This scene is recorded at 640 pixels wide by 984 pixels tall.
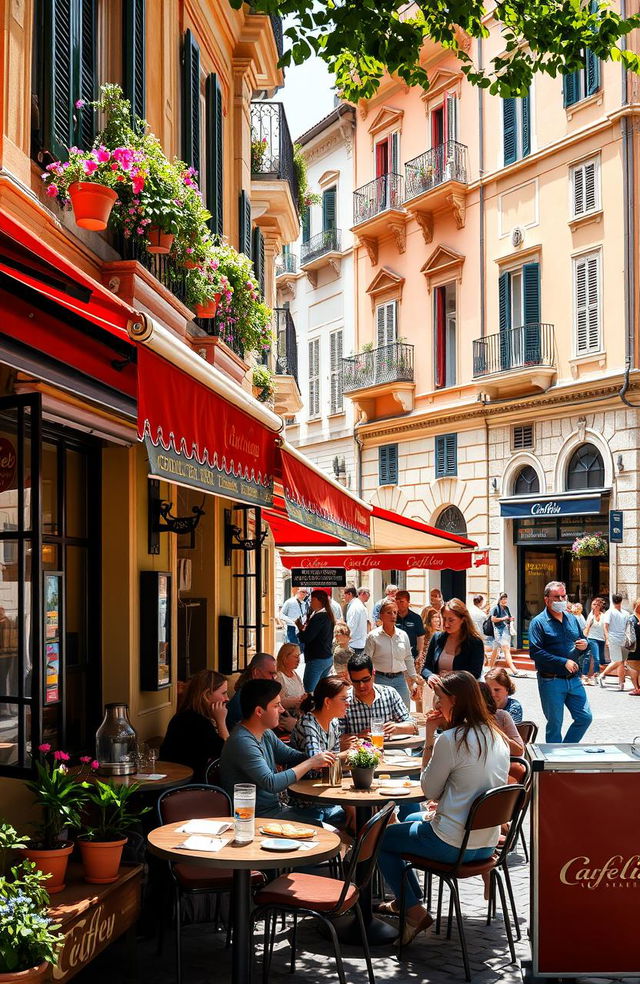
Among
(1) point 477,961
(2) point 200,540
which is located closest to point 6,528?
(1) point 477,961

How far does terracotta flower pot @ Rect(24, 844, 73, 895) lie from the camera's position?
512 cm

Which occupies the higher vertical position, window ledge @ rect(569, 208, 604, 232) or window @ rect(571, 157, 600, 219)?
window @ rect(571, 157, 600, 219)

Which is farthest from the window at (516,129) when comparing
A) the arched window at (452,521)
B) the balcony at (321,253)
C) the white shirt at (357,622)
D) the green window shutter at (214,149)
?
the green window shutter at (214,149)

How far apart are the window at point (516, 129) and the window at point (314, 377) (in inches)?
420

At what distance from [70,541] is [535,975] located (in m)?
3.94

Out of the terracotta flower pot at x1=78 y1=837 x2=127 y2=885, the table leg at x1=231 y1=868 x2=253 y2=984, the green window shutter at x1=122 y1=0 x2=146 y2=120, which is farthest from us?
the green window shutter at x1=122 y1=0 x2=146 y2=120

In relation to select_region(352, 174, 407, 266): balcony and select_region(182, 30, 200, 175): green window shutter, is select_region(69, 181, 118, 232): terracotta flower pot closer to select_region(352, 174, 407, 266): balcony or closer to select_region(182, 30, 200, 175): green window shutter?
select_region(182, 30, 200, 175): green window shutter

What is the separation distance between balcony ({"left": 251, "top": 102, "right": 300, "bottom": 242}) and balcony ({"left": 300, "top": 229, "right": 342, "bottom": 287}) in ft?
53.0

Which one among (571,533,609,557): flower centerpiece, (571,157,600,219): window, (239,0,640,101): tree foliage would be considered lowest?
(571,533,609,557): flower centerpiece

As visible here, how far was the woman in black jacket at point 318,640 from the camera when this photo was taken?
14.3 metres

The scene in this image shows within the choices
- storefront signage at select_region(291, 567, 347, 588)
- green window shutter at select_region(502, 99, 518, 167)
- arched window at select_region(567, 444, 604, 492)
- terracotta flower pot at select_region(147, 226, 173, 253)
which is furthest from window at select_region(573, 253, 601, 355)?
terracotta flower pot at select_region(147, 226, 173, 253)

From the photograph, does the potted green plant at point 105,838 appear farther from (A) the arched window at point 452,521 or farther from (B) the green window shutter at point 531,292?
(A) the arched window at point 452,521

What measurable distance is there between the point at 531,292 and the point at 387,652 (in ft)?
48.7

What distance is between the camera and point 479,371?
26062 mm
